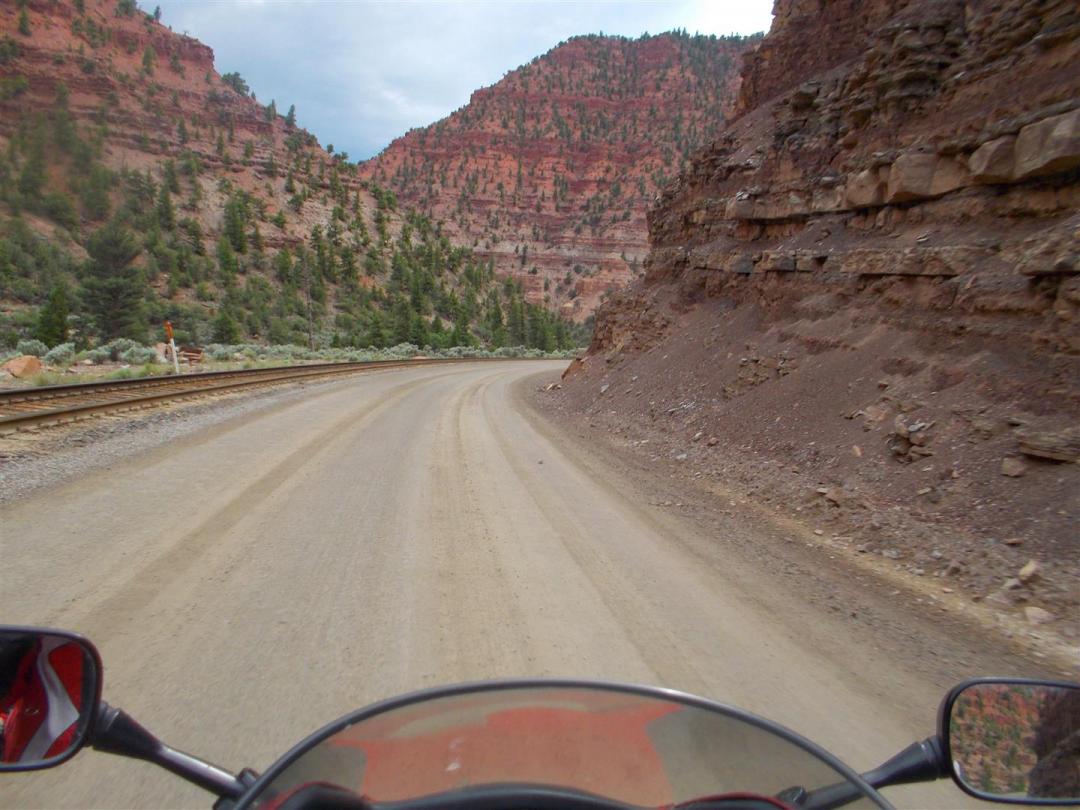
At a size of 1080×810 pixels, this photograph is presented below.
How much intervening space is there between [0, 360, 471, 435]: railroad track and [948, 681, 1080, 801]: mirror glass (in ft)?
39.7

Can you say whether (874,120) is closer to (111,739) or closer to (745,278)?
(745,278)

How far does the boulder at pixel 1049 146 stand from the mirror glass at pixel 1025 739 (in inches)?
318

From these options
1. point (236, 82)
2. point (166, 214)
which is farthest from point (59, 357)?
point (236, 82)

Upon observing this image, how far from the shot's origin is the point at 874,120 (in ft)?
40.7

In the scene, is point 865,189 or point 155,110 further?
point 155,110

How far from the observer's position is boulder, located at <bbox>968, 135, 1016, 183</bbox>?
338 inches

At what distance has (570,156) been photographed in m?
144

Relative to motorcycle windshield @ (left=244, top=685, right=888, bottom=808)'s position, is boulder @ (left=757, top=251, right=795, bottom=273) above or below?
above

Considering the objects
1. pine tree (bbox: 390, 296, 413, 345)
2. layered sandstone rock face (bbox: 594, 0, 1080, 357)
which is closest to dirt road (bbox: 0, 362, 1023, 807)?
layered sandstone rock face (bbox: 594, 0, 1080, 357)

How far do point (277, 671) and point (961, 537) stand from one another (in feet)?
19.0

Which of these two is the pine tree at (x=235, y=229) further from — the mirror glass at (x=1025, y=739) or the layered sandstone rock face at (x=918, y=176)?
the mirror glass at (x=1025, y=739)

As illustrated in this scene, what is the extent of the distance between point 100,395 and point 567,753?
51.9 ft

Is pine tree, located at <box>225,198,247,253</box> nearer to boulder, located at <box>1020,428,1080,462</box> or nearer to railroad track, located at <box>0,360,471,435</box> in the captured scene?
railroad track, located at <box>0,360,471,435</box>

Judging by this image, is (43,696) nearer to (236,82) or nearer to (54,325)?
(54,325)
